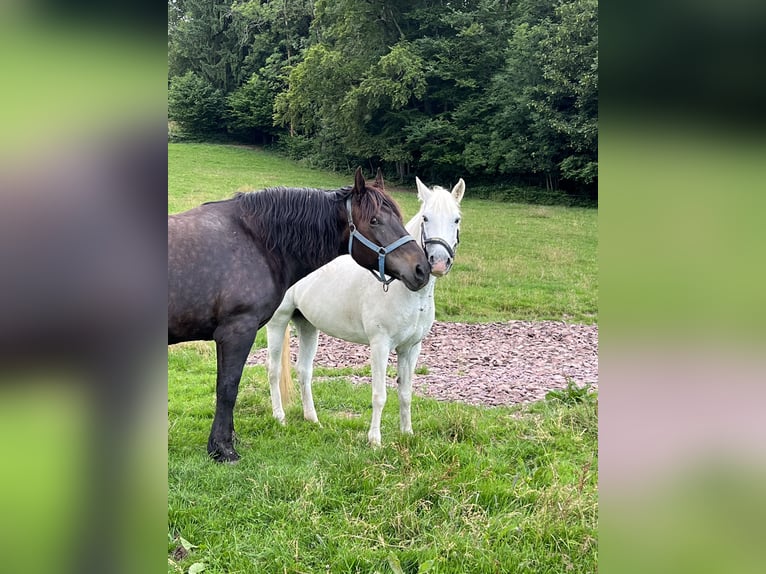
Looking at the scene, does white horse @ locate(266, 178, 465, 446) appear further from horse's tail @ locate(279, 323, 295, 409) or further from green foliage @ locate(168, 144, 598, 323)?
green foliage @ locate(168, 144, 598, 323)

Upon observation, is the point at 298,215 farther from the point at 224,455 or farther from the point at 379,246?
the point at 224,455

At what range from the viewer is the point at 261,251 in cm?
324

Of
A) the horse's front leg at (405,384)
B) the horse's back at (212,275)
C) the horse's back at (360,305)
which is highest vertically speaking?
the horse's back at (212,275)

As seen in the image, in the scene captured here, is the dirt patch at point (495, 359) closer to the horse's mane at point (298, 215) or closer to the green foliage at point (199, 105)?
the horse's mane at point (298, 215)

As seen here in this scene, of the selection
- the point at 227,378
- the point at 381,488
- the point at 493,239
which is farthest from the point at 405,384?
the point at 493,239

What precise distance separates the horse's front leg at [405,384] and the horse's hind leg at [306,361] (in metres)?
0.81

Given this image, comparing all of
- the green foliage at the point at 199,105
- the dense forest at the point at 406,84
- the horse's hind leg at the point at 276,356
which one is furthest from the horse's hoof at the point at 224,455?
the green foliage at the point at 199,105

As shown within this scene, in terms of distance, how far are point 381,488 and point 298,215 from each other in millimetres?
1739

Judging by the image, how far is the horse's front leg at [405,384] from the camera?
13.0 ft
